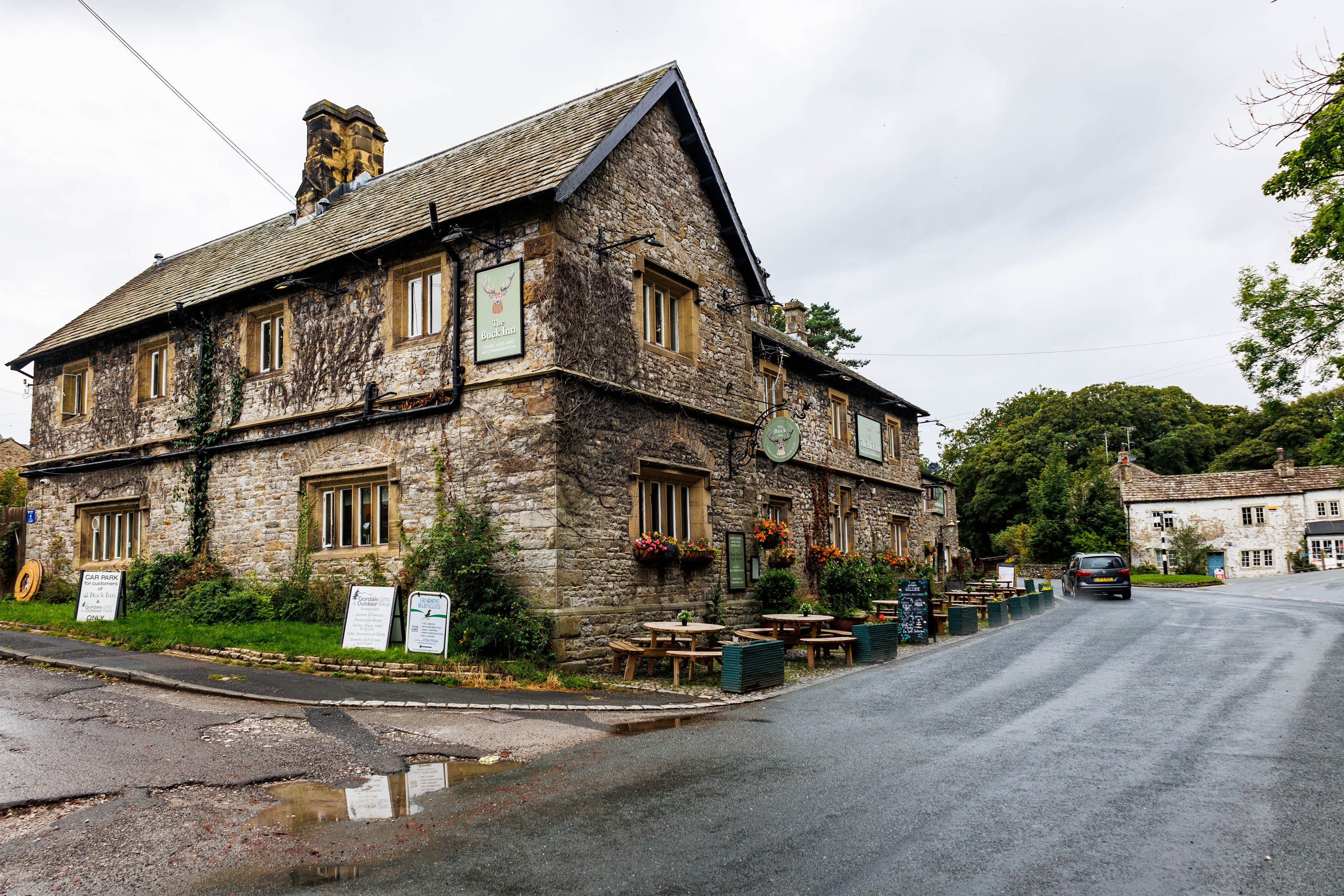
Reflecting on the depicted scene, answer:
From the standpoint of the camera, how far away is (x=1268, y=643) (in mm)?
15086

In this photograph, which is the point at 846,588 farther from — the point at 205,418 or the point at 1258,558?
the point at 1258,558

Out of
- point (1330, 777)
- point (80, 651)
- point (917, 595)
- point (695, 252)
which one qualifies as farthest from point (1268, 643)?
point (80, 651)

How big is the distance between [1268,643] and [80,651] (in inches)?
782

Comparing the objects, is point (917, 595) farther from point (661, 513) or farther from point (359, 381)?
point (359, 381)

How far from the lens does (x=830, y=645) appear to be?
44.8 ft

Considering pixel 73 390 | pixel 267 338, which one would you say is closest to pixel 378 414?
pixel 267 338

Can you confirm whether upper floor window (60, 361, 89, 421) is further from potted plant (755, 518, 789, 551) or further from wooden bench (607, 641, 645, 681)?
potted plant (755, 518, 789, 551)

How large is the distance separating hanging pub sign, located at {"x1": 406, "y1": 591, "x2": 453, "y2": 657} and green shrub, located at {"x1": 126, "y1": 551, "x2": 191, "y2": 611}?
702 cm

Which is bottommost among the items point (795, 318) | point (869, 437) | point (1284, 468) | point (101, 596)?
point (101, 596)

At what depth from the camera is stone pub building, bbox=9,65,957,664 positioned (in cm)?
1237

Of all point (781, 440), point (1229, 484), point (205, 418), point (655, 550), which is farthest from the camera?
point (1229, 484)

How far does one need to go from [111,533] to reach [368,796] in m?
16.3

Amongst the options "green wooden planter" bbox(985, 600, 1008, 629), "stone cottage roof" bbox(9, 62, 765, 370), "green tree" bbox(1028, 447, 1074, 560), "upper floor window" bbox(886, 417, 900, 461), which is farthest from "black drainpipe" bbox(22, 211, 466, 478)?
"green tree" bbox(1028, 447, 1074, 560)

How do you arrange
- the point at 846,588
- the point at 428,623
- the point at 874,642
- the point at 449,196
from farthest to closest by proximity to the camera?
the point at 846,588 < the point at 449,196 < the point at 874,642 < the point at 428,623
